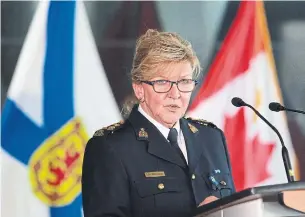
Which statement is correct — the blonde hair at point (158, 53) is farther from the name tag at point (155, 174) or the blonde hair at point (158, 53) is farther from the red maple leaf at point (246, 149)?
the red maple leaf at point (246, 149)

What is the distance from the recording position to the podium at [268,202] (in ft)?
4.29

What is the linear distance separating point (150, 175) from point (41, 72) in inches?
46.8

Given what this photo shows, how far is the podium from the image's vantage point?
1.31 metres

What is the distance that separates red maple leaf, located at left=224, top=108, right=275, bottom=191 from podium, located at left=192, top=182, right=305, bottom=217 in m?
1.58

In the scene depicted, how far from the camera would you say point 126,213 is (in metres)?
1.75

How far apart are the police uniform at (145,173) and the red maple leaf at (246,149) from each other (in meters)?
0.99

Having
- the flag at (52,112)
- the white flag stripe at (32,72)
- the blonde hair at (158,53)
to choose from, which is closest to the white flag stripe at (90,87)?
the flag at (52,112)

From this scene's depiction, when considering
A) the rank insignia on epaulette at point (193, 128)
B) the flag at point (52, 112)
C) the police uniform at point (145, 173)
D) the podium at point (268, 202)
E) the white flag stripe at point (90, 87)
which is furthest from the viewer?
the white flag stripe at point (90, 87)

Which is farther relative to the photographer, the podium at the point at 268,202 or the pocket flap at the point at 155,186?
the pocket flap at the point at 155,186

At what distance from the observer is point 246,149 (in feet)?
9.71

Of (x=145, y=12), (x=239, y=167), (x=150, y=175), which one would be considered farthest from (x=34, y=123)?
Result: (x=150, y=175)

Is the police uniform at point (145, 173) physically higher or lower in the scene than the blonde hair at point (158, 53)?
lower

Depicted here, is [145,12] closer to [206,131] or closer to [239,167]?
[239,167]

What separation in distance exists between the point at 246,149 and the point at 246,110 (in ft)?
0.57
